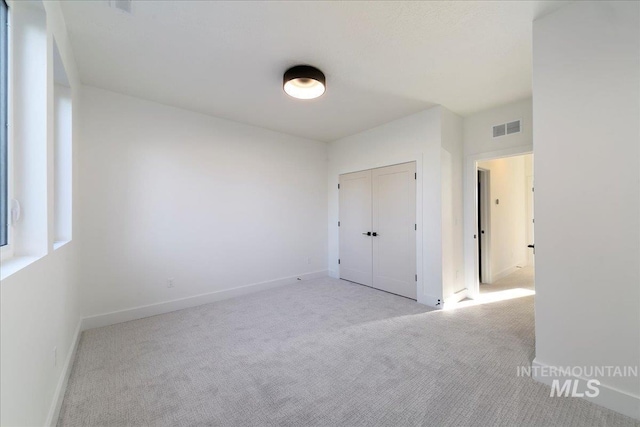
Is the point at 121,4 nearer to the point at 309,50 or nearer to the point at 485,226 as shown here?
the point at 309,50

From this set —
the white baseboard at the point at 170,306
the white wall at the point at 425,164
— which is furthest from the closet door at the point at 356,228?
the white baseboard at the point at 170,306

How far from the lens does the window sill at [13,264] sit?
1.09 m

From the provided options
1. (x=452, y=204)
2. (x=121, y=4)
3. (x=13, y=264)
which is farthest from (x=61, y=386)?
(x=452, y=204)

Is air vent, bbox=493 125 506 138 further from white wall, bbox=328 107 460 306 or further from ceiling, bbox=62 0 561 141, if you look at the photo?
white wall, bbox=328 107 460 306

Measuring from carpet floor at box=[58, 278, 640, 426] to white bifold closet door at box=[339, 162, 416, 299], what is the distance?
35.2 inches

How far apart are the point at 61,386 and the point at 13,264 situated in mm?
1201

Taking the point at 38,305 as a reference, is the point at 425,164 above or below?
above

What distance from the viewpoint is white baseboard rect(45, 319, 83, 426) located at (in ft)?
5.16

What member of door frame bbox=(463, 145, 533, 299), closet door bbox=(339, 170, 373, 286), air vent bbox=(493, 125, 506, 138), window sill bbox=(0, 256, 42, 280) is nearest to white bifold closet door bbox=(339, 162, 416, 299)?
closet door bbox=(339, 170, 373, 286)

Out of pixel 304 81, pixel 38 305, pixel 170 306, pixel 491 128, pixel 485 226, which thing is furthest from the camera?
pixel 485 226

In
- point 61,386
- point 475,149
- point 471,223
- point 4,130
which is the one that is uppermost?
point 475,149

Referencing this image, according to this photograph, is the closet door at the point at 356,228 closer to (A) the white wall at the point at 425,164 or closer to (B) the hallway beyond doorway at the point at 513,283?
(A) the white wall at the point at 425,164

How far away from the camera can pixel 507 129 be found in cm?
355

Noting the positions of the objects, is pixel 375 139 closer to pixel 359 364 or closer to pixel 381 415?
pixel 359 364
